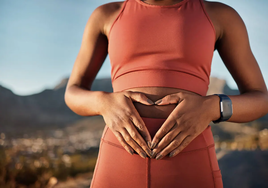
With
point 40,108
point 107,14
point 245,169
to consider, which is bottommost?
point 40,108

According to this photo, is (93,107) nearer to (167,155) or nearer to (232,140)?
(167,155)

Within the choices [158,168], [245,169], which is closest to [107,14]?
[158,168]

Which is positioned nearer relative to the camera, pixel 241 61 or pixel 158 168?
pixel 158 168

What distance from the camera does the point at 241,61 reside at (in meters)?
1.08

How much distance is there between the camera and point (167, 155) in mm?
847

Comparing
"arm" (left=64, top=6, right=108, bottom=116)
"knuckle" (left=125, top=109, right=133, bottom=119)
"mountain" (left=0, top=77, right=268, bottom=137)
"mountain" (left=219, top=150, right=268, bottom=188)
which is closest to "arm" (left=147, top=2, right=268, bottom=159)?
"knuckle" (left=125, top=109, right=133, bottom=119)

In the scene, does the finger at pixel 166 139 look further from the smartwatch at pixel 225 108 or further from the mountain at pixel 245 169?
the mountain at pixel 245 169

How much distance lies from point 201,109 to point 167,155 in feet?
0.66

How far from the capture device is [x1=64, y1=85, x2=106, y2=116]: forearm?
0.97 m

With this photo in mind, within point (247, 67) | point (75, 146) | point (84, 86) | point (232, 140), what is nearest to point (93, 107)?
point (84, 86)

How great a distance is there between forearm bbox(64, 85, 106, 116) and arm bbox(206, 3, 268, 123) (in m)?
0.56

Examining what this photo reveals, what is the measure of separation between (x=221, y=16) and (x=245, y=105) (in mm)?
385

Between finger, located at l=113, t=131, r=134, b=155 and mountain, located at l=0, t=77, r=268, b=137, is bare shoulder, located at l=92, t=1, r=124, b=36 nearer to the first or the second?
finger, located at l=113, t=131, r=134, b=155

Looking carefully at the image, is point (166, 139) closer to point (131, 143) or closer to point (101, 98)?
point (131, 143)
